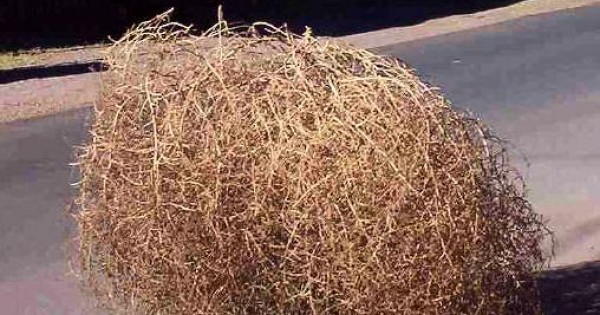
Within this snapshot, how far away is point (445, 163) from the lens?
4871mm

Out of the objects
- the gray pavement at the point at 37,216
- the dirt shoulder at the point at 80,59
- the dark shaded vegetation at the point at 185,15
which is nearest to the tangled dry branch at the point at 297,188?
the gray pavement at the point at 37,216

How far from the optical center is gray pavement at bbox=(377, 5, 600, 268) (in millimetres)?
9492

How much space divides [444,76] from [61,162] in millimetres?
5943

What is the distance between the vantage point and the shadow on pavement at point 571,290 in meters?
6.65

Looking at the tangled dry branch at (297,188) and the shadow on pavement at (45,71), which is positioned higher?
the tangled dry branch at (297,188)

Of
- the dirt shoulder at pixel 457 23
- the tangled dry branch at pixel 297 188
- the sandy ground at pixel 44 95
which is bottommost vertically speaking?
the dirt shoulder at pixel 457 23

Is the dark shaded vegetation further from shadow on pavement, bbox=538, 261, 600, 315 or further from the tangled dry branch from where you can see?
the tangled dry branch

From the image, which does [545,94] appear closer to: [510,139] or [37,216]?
[510,139]

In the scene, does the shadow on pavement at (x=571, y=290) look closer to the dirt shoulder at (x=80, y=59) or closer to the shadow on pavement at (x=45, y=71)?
the dirt shoulder at (x=80, y=59)

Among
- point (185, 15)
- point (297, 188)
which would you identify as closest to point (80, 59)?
point (185, 15)

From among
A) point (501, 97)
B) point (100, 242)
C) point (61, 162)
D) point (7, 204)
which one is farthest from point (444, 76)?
point (100, 242)

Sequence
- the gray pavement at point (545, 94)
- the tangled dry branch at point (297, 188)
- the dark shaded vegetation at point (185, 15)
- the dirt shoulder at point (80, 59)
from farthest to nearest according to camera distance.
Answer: the dark shaded vegetation at point (185, 15), the dirt shoulder at point (80, 59), the gray pavement at point (545, 94), the tangled dry branch at point (297, 188)

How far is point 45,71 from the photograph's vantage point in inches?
717

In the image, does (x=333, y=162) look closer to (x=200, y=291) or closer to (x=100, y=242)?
(x=200, y=291)
